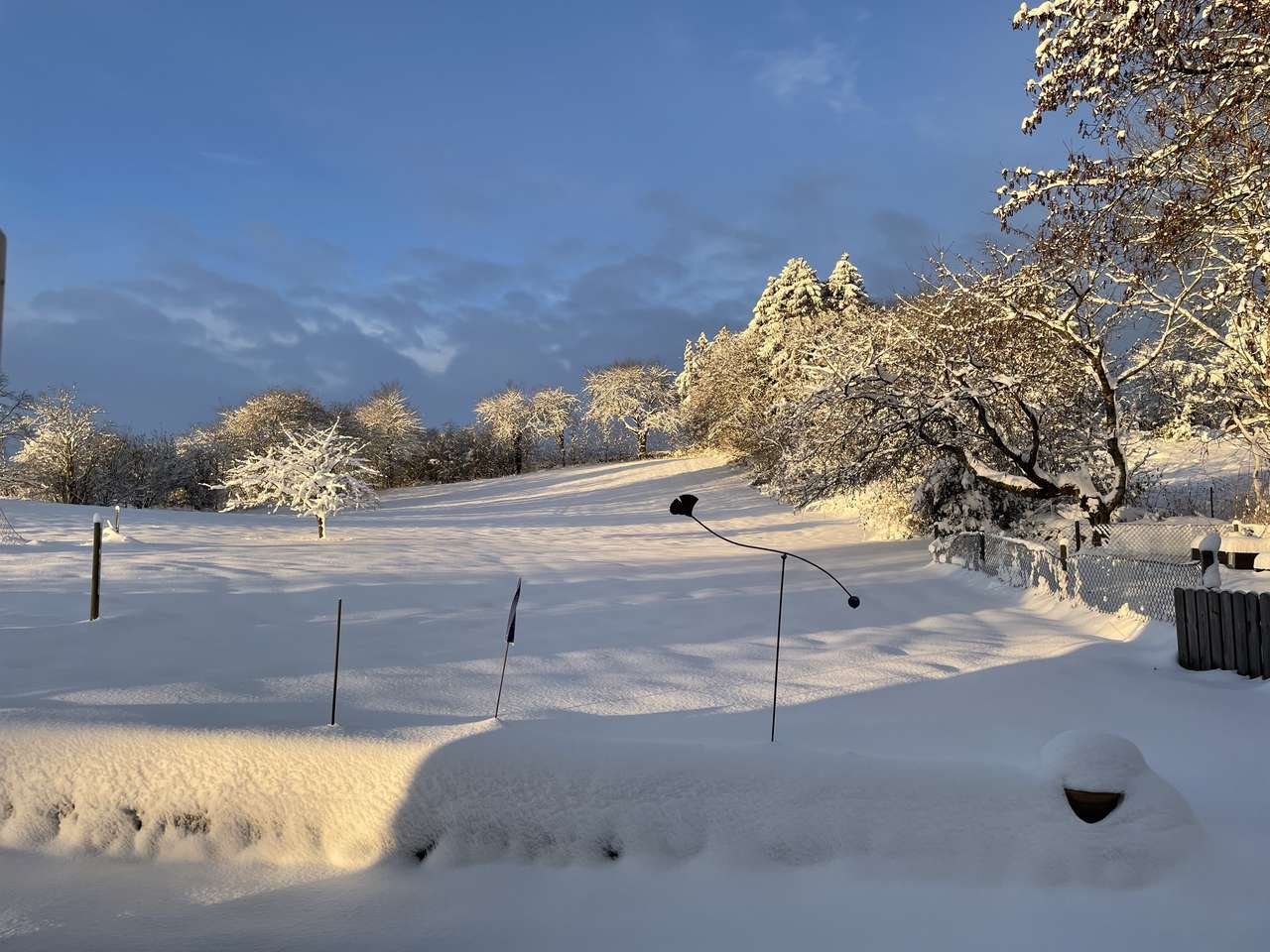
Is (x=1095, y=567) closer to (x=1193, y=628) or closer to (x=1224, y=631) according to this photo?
(x=1193, y=628)

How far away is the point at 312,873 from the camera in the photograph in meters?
3.35

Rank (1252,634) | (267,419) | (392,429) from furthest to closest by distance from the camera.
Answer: (392,429)
(267,419)
(1252,634)

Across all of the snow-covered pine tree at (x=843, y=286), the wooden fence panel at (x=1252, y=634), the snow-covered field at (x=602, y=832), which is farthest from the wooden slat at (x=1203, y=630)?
the snow-covered pine tree at (x=843, y=286)

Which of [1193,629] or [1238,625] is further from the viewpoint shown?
[1193,629]

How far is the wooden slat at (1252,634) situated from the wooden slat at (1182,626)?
1.91ft

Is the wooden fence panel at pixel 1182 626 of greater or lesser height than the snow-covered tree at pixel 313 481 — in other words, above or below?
below

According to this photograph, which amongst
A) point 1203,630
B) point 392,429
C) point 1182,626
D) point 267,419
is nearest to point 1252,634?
point 1203,630

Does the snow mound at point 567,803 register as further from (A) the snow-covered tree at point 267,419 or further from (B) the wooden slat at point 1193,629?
(A) the snow-covered tree at point 267,419

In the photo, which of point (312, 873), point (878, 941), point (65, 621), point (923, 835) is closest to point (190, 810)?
point (312, 873)

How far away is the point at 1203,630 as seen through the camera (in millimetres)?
7344

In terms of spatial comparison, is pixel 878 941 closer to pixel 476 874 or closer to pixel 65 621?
pixel 476 874

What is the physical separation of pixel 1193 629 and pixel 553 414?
60.4 m

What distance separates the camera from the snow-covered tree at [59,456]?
3478cm

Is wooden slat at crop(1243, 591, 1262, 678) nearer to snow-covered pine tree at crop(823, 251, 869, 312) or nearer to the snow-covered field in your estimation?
the snow-covered field
